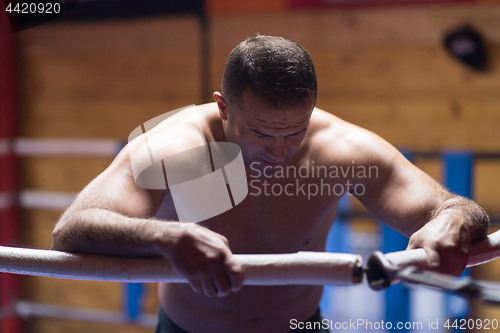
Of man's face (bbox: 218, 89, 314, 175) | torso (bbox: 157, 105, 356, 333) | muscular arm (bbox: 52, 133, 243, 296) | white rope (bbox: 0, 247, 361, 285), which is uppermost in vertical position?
man's face (bbox: 218, 89, 314, 175)

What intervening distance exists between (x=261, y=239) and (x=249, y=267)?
0.40 m

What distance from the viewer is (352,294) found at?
8.27 ft

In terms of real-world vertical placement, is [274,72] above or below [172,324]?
above

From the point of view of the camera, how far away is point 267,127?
40.4 inches

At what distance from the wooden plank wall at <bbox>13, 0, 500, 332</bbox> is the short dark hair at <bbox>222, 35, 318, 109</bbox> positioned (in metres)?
1.38

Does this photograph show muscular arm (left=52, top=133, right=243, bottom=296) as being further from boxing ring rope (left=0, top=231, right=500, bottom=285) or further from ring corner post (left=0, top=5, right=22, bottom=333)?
Result: ring corner post (left=0, top=5, right=22, bottom=333)

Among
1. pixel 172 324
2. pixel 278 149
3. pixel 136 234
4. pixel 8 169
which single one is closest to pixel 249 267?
pixel 136 234

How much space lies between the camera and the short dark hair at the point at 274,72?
100 centimetres

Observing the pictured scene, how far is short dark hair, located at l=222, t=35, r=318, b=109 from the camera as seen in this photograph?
1.00m

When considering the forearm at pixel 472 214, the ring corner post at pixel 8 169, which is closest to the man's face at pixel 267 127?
the forearm at pixel 472 214

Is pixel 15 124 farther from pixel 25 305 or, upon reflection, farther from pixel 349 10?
pixel 349 10

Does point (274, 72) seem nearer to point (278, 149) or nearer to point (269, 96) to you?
point (269, 96)

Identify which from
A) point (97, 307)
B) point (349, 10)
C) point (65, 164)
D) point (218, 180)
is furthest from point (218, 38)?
point (97, 307)

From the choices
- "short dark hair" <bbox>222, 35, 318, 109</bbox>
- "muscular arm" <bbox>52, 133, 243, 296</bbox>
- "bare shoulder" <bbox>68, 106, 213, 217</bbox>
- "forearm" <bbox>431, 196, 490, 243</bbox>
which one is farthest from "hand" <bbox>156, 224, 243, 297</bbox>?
"forearm" <bbox>431, 196, 490, 243</bbox>
